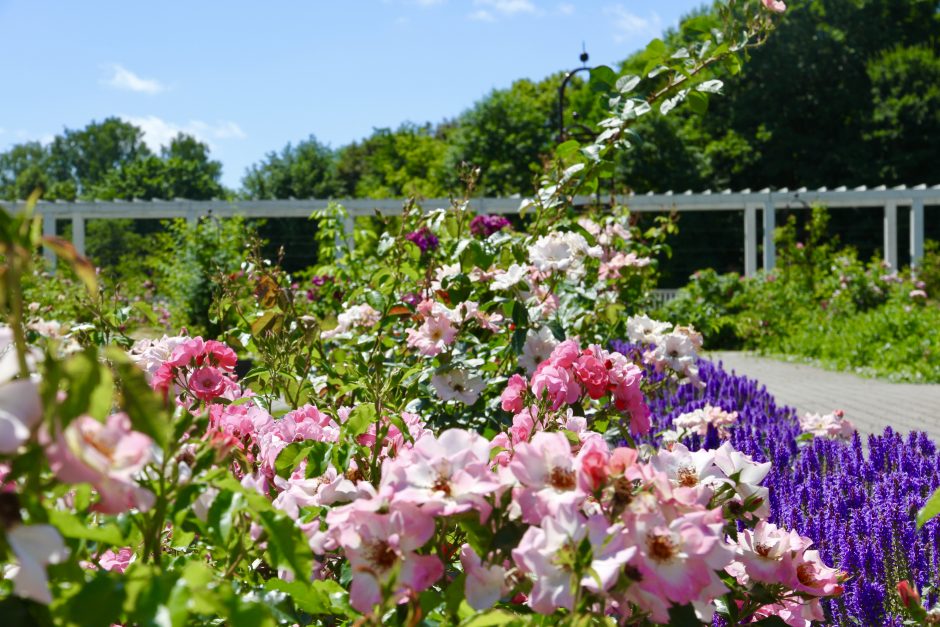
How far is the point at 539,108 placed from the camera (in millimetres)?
29375

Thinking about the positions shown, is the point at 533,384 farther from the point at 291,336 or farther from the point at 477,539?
the point at 291,336

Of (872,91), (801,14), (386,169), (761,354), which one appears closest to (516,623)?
(761,354)

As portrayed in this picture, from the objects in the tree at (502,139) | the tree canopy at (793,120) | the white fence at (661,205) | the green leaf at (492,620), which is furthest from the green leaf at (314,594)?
the tree at (502,139)

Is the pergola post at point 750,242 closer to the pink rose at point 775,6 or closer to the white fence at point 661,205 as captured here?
the white fence at point 661,205

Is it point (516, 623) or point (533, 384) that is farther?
point (533, 384)

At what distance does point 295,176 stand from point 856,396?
33.4 m

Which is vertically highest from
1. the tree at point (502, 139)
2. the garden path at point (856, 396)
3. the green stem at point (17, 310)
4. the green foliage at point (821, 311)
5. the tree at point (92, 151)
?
the tree at point (92, 151)

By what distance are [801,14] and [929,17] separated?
4.32 metres

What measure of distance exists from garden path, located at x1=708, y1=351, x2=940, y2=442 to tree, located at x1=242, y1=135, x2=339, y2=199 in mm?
29229

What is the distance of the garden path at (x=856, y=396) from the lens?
6.02 metres

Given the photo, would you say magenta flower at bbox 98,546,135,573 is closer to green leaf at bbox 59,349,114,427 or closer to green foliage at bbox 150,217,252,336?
green leaf at bbox 59,349,114,427

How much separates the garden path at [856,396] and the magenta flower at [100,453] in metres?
5.05

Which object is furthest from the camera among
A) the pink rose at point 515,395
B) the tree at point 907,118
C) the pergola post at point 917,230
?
the tree at point 907,118

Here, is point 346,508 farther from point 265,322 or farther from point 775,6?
point 775,6
